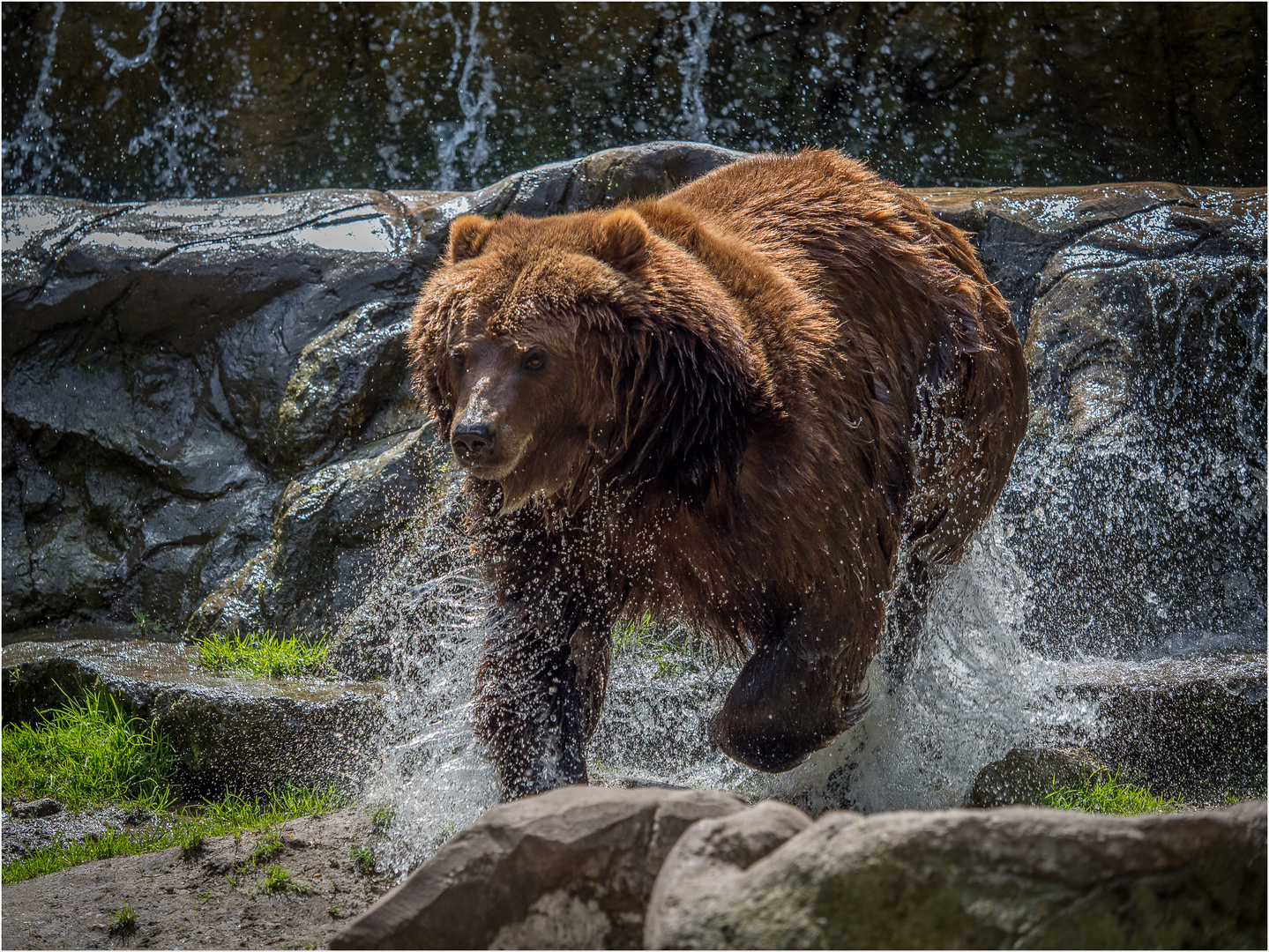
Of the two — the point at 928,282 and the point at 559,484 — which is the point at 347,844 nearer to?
the point at 559,484

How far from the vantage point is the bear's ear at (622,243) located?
332 centimetres

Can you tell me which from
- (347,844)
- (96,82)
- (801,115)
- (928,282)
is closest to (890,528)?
(928,282)

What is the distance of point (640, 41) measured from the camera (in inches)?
401

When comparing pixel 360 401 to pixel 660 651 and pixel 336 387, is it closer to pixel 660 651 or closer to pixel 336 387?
pixel 336 387

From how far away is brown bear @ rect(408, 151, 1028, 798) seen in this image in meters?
3.21

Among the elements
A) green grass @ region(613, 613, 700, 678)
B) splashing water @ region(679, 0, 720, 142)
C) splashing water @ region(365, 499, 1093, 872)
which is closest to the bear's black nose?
splashing water @ region(365, 499, 1093, 872)

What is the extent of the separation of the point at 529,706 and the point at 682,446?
99 centimetres

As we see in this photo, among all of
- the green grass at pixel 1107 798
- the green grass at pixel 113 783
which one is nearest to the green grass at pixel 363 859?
the green grass at pixel 113 783

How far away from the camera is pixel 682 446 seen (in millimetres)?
3273

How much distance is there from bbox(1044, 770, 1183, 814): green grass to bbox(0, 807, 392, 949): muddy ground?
8.05 ft

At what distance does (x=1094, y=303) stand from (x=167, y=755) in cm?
516

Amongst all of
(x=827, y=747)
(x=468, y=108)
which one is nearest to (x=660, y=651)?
(x=827, y=747)

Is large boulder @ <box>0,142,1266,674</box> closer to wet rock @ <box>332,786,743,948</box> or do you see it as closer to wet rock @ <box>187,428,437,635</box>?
wet rock @ <box>187,428,437,635</box>

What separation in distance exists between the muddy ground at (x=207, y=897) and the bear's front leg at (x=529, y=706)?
57cm
